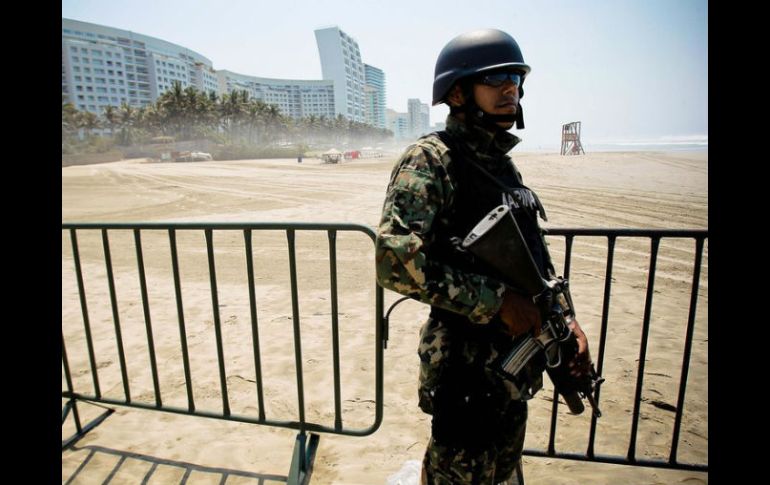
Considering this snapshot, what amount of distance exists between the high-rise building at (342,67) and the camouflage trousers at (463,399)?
159172 millimetres

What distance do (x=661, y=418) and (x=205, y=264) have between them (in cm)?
645

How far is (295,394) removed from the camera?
3.19 metres

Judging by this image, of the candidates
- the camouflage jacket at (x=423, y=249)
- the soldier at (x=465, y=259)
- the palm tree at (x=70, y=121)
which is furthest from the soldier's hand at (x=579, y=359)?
the palm tree at (x=70, y=121)

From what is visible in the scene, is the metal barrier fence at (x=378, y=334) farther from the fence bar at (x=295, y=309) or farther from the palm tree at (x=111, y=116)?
the palm tree at (x=111, y=116)

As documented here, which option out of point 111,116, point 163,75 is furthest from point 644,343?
point 163,75

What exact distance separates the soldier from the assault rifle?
4cm

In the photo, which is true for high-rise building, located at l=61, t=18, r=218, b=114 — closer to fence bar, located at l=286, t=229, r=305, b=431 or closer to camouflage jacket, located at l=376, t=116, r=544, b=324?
fence bar, located at l=286, t=229, r=305, b=431

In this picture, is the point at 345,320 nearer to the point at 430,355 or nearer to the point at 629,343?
the point at 629,343

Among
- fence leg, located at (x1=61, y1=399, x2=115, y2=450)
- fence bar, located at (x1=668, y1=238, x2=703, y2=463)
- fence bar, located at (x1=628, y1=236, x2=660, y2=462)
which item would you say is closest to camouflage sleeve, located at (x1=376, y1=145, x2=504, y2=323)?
fence bar, located at (x1=628, y1=236, x2=660, y2=462)

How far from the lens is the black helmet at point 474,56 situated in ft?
5.28

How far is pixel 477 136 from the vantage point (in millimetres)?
1602

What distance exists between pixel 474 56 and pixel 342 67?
164m

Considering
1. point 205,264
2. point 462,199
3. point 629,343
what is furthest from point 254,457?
point 205,264

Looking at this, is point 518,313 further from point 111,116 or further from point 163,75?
point 163,75
